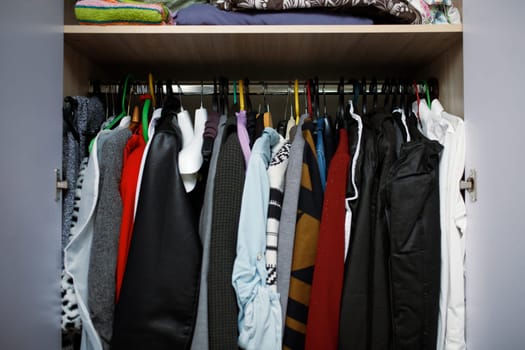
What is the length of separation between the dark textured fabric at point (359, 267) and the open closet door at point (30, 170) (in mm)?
637

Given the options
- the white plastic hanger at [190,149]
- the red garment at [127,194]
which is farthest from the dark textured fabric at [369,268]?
the red garment at [127,194]

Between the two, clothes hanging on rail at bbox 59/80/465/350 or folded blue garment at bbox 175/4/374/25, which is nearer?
clothes hanging on rail at bbox 59/80/465/350

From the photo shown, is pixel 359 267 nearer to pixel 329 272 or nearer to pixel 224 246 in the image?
pixel 329 272

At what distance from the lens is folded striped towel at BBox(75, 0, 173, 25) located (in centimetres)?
92

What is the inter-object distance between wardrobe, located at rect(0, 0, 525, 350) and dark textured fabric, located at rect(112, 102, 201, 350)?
19 cm

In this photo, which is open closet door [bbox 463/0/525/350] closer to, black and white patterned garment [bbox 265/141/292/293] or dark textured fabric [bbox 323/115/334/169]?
dark textured fabric [bbox 323/115/334/169]

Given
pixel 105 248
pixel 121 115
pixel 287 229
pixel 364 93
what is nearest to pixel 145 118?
pixel 121 115

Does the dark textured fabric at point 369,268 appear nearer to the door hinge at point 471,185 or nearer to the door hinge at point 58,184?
the door hinge at point 471,185

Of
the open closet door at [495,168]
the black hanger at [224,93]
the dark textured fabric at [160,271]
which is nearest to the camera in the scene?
the open closet door at [495,168]

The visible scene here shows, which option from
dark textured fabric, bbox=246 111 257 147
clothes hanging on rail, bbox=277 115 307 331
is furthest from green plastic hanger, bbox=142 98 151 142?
clothes hanging on rail, bbox=277 115 307 331

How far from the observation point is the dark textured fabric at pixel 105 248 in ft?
2.79

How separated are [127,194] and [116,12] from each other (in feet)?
1.41

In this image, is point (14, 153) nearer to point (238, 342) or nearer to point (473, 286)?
point (238, 342)

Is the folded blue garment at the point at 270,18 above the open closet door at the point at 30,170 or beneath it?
above
